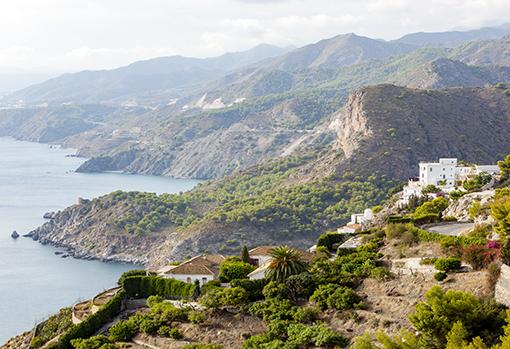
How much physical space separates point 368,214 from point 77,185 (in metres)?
114

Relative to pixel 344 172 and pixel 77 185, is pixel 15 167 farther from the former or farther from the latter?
pixel 344 172

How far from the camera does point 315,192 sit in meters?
98.3

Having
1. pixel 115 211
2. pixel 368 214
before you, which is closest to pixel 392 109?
pixel 115 211

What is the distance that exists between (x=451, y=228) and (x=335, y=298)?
10576 millimetres

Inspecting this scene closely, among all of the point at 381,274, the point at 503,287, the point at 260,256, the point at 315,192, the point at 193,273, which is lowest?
the point at 315,192

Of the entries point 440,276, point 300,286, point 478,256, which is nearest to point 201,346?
point 300,286

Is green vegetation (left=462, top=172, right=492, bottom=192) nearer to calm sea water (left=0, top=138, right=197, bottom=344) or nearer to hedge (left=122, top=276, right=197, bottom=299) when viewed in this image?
hedge (left=122, top=276, right=197, bottom=299)

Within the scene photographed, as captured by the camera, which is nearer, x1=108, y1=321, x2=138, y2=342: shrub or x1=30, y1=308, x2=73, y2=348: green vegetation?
x1=108, y1=321, x2=138, y2=342: shrub

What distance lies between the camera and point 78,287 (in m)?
79.7

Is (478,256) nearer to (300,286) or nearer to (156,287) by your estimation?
(300,286)

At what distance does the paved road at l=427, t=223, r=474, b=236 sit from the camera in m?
33.7

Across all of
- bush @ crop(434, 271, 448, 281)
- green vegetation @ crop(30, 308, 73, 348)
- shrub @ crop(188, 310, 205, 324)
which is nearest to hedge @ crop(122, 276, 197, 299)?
shrub @ crop(188, 310, 205, 324)

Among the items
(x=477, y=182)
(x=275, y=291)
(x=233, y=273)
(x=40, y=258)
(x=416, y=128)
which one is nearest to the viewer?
(x=275, y=291)

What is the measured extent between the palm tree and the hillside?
57.7 meters
